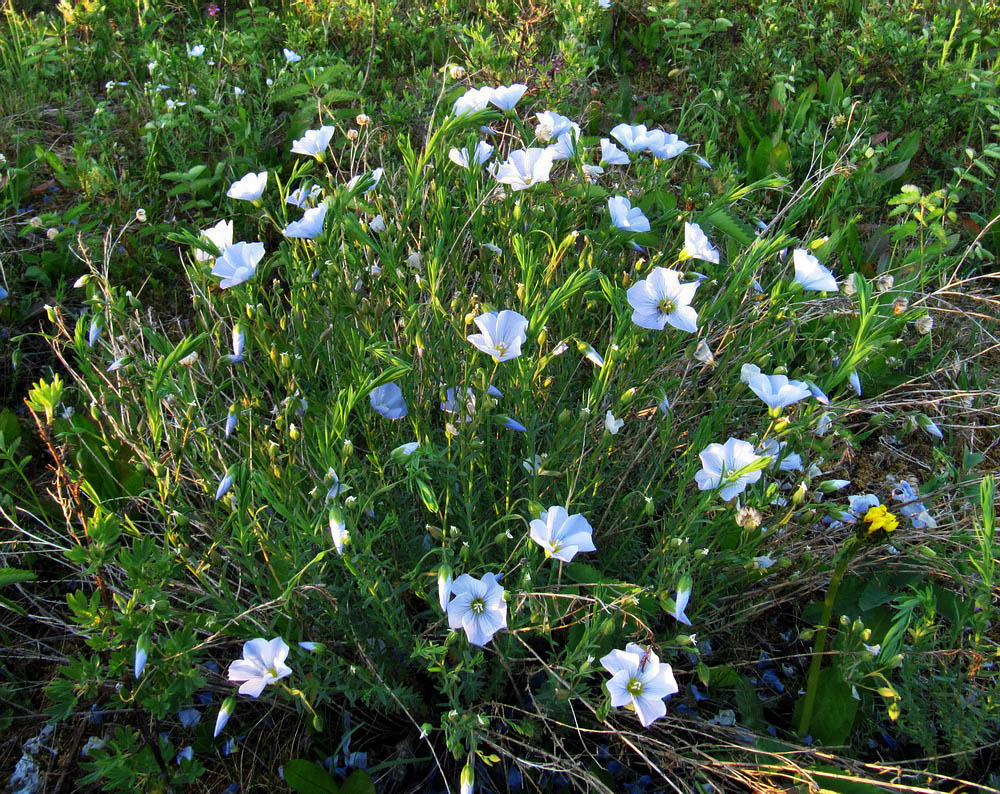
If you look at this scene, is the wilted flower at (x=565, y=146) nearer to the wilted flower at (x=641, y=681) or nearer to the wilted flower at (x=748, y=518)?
the wilted flower at (x=748, y=518)

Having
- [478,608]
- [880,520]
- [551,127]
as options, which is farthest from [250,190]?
[880,520]

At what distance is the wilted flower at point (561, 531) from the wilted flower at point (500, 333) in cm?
33

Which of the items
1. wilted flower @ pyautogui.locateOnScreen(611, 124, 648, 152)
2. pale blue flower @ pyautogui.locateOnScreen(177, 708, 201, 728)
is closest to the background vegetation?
pale blue flower @ pyautogui.locateOnScreen(177, 708, 201, 728)

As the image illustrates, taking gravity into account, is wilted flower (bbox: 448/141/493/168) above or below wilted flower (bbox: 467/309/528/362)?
above

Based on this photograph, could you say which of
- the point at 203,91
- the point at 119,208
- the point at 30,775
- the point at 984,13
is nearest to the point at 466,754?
the point at 30,775

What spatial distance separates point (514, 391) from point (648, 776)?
37.3 inches

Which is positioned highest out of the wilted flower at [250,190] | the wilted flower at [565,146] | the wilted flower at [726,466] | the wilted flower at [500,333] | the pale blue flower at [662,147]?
the wilted flower at [565,146]

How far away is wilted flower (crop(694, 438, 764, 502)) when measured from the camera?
150 centimetres

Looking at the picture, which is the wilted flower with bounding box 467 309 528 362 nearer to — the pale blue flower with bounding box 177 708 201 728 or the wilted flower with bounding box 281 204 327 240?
the wilted flower with bounding box 281 204 327 240

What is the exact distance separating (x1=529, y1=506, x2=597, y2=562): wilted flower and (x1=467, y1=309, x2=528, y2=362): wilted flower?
33 centimetres

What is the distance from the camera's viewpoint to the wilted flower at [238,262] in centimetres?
160

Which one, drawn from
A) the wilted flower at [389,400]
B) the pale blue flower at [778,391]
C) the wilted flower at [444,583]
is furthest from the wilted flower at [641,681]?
the wilted flower at [389,400]

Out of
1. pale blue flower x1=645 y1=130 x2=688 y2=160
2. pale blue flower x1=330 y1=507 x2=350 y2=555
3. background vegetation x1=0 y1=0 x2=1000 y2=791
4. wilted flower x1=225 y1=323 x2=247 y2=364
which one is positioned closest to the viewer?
pale blue flower x1=330 y1=507 x2=350 y2=555

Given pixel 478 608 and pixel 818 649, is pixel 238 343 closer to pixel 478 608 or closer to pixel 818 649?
pixel 478 608
